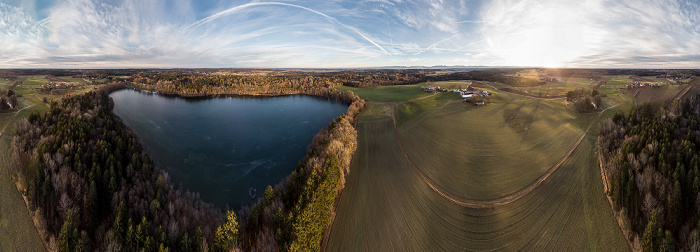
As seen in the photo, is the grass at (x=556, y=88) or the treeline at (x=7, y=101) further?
the grass at (x=556, y=88)

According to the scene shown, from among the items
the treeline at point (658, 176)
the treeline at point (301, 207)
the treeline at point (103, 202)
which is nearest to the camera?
the treeline at point (658, 176)

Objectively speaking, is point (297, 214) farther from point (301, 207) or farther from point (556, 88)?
point (556, 88)

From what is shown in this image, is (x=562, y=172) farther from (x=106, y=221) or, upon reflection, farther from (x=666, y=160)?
(x=106, y=221)

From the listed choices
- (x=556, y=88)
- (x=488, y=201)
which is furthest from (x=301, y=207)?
(x=556, y=88)

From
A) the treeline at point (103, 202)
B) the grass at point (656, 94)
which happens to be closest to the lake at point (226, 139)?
the treeline at point (103, 202)

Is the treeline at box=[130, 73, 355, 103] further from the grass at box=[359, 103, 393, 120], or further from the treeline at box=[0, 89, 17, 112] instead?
the treeline at box=[0, 89, 17, 112]

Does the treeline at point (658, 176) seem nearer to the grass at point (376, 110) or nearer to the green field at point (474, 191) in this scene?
the green field at point (474, 191)

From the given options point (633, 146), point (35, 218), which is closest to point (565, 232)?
point (633, 146)
